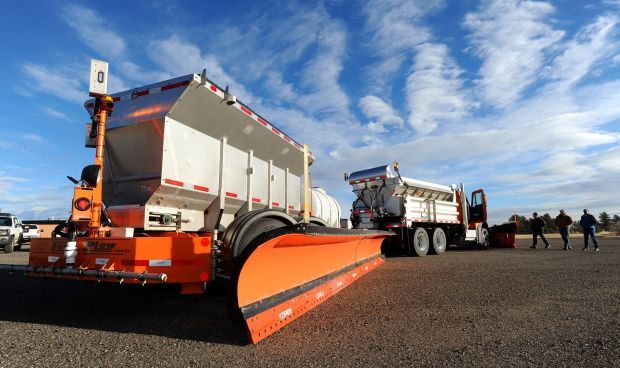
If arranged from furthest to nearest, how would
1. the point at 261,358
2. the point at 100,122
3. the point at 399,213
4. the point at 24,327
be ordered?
the point at 399,213 → the point at 100,122 → the point at 24,327 → the point at 261,358

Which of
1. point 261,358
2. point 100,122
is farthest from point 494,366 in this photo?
point 100,122

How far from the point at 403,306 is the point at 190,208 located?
295 centimetres

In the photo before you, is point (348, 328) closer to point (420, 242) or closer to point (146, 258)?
point (146, 258)

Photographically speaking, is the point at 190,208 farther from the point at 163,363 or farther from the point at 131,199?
the point at 163,363

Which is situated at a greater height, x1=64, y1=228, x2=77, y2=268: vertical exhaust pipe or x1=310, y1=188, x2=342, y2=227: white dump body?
x1=310, y1=188, x2=342, y2=227: white dump body

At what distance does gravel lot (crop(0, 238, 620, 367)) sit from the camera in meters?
2.93

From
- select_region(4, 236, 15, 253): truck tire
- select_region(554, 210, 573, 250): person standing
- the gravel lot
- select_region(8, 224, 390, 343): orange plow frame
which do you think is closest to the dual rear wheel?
select_region(554, 210, 573, 250): person standing

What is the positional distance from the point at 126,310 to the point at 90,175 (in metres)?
1.81

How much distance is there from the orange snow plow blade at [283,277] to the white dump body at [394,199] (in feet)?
25.5

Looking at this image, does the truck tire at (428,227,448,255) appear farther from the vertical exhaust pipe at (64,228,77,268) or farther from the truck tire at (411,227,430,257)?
the vertical exhaust pipe at (64,228,77,268)

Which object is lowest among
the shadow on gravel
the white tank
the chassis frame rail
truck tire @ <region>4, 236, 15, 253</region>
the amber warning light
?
the shadow on gravel

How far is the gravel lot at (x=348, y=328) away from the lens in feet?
9.62

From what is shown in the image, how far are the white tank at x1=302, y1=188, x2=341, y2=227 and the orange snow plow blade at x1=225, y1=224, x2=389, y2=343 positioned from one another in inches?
99.2

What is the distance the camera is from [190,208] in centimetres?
472
